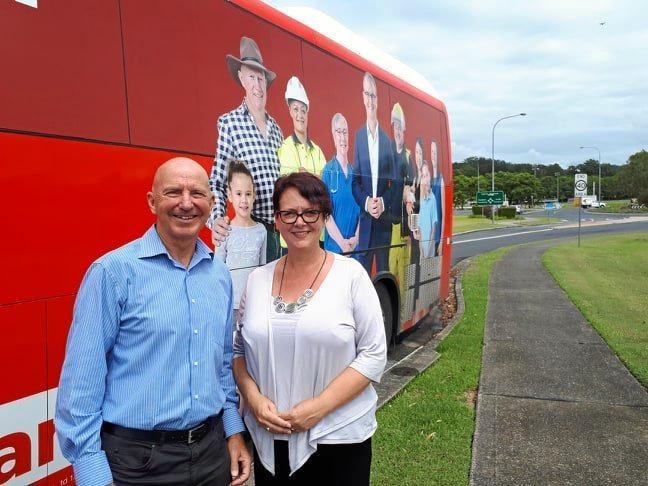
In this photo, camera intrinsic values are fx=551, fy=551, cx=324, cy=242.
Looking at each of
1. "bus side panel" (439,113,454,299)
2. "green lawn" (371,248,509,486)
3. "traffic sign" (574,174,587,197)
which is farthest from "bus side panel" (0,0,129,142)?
"traffic sign" (574,174,587,197)

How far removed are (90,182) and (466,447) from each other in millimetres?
3345

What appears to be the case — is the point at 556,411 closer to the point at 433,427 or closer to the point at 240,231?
the point at 433,427

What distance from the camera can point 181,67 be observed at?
3.21 metres

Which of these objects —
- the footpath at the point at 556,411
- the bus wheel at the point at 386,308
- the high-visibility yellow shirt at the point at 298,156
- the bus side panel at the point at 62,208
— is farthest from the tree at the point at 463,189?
the bus side panel at the point at 62,208

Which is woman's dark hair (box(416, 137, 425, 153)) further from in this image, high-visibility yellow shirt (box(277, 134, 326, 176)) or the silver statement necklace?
the silver statement necklace

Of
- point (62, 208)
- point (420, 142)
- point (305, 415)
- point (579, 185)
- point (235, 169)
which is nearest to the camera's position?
point (305, 415)

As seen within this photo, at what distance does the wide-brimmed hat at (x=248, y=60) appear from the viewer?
3.65 metres

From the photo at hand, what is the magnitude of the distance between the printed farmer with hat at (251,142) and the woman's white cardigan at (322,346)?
1476 millimetres

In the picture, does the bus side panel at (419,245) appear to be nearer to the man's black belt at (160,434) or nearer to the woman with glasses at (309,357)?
the woman with glasses at (309,357)

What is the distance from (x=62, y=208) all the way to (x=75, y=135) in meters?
0.35

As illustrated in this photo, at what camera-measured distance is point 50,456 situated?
2467mm

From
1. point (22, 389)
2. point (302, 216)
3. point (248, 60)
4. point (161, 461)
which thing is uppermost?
point (248, 60)

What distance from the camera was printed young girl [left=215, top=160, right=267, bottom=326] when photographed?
369cm

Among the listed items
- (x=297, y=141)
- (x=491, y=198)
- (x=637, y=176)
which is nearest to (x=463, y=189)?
(x=637, y=176)
